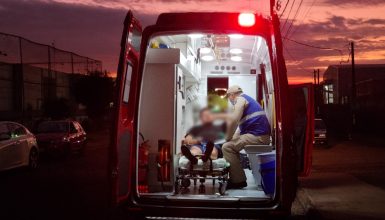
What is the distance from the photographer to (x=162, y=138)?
7723 millimetres

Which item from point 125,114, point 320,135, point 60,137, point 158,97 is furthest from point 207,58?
point 320,135

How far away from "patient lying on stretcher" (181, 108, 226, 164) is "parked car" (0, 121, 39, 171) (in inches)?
303

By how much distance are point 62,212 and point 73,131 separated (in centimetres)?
1197

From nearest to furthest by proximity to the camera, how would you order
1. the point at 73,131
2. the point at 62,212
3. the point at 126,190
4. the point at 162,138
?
the point at 126,190
the point at 162,138
the point at 62,212
the point at 73,131

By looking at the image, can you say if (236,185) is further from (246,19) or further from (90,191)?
(90,191)

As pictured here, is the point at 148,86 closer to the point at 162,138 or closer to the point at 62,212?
the point at 162,138

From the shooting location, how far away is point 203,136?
7.95 m

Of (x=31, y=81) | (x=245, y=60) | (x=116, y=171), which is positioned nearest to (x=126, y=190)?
(x=116, y=171)

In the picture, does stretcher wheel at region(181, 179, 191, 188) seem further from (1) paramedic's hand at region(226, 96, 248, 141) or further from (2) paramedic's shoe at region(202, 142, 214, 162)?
(1) paramedic's hand at region(226, 96, 248, 141)

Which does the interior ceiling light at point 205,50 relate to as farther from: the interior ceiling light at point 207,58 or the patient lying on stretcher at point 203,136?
the patient lying on stretcher at point 203,136

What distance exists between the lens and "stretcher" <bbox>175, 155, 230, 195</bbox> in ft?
26.0

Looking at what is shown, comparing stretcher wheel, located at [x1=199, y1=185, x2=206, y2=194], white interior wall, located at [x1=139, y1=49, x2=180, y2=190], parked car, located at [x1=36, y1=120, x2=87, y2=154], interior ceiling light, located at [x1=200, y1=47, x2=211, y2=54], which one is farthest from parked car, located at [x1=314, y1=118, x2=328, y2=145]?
white interior wall, located at [x1=139, y1=49, x2=180, y2=190]

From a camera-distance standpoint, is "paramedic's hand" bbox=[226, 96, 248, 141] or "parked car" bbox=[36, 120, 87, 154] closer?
"paramedic's hand" bbox=[226, 96, 248, 141]

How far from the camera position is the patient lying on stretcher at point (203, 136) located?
7377 mm
